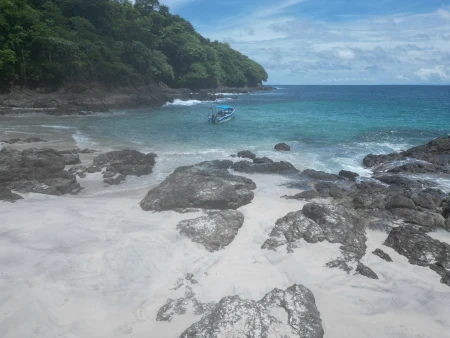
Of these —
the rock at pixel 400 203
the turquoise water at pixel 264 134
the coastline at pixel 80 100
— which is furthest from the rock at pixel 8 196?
the coastline at pixel 80 100

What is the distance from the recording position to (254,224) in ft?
34.0

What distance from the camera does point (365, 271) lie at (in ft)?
26.3

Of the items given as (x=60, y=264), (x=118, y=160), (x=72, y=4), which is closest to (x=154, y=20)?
(x=72, y=4)

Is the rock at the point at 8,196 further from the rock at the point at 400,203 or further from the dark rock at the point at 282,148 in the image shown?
the dark rock at the point at 282,148

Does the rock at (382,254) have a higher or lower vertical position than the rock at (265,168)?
higher

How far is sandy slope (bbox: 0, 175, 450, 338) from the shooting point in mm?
6020

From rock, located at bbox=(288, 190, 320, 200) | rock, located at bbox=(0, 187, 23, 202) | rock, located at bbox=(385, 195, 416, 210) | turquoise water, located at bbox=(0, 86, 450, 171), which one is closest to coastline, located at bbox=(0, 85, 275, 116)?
turquoise water, located at bbox=(0, 86, 450, 171)

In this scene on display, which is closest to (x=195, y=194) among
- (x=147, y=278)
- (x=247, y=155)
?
(x=147, y=278)

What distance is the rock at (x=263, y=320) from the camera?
5.32 metres

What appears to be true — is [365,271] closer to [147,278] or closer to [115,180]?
[147,278]

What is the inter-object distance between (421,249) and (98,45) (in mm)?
54439

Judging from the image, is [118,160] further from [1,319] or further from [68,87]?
[68,87]

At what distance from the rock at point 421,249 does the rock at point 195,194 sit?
5136 mm

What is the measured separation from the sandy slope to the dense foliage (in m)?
37.9
